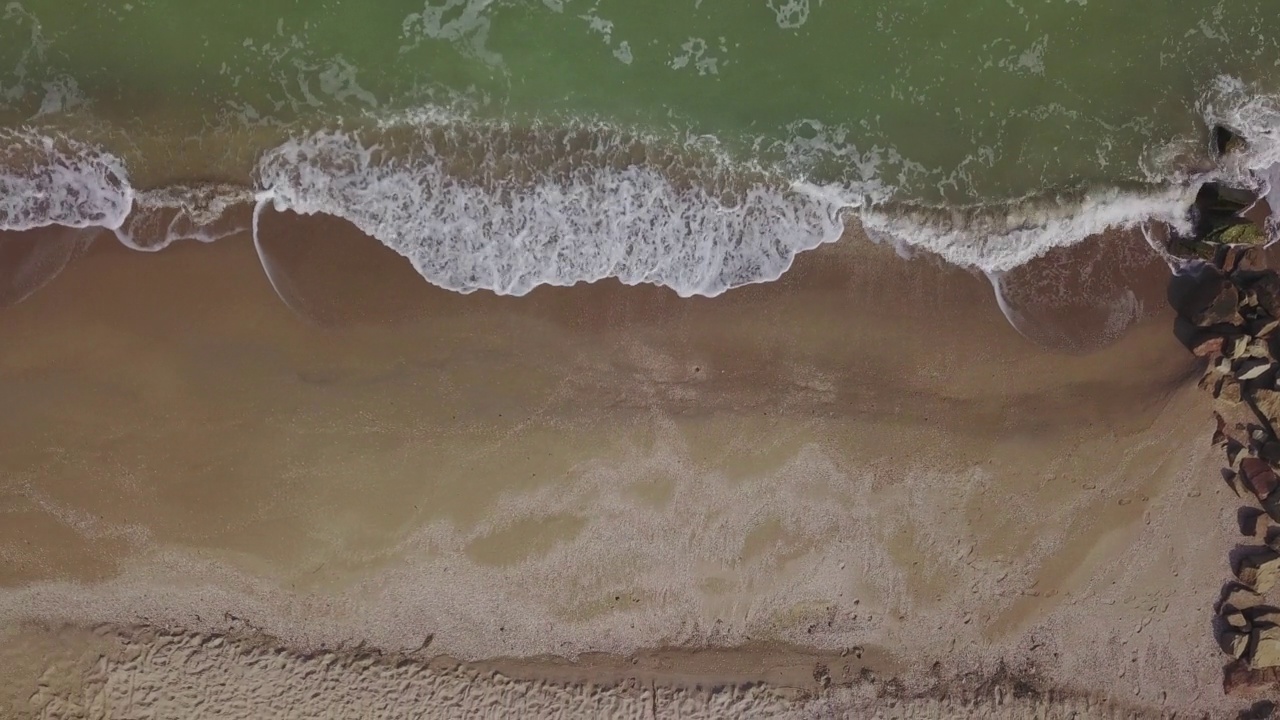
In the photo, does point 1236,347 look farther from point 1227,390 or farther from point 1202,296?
point 1202,296

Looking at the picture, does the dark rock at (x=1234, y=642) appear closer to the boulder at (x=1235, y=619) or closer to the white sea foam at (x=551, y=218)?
the boulder at (x=1235, y=619)

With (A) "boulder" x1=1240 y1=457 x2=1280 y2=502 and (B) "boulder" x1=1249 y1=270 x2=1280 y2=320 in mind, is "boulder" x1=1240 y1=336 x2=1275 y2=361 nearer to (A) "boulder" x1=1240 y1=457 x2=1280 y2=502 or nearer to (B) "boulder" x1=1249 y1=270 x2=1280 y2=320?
(B) "boulder" x1=1249 y1=270 x2=1280 y2=320

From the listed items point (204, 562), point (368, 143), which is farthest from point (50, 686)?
point (368, 143)

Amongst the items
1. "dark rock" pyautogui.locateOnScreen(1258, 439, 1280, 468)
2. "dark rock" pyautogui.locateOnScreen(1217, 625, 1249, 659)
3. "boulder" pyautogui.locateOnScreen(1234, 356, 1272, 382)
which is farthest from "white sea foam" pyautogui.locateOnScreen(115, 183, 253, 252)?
"dark rock" pyautogui.locateOnScreen(1217, 625, 1249, 659)

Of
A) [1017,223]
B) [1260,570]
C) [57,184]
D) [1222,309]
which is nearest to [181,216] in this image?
[57,184]

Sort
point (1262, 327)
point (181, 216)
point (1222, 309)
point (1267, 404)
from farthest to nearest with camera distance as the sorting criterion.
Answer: point (1267, 404) → point (1262, 327) → point (1222, 309) → point (181, 216)
